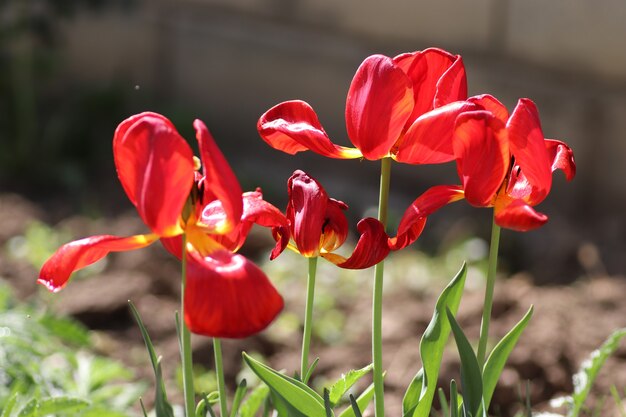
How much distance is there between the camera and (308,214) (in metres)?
1.34

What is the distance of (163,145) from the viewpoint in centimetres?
116

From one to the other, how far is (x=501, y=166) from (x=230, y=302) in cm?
36

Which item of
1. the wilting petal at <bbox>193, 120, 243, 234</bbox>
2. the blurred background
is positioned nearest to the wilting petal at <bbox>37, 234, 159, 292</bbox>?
the wilting petal at <bbox>193, 120, 243, 234</bbox>

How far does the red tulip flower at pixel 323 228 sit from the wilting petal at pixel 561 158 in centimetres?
25

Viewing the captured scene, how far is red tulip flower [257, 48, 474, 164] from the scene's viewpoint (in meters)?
1.29

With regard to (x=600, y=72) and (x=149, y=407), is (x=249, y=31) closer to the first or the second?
(x=600, y=72)

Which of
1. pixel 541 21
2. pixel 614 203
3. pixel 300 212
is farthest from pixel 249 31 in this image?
pixel 300 212

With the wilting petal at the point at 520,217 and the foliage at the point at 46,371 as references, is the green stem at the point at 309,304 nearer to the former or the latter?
the wilting petal at the point at 520,217

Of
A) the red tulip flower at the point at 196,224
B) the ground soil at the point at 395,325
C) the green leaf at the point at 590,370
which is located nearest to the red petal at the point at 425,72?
the red tulip flower at the point at 196,224

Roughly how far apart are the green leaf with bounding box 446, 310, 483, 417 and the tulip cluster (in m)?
0.04

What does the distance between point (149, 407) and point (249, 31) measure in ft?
11.5

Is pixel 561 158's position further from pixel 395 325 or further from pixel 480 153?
pixel 395 325

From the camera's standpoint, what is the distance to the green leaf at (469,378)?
1.38m

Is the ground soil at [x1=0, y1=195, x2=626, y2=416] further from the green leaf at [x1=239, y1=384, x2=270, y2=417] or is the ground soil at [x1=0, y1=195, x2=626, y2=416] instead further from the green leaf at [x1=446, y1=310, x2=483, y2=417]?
the green leaf at [x1=446, y1=310, x2=483, y2=417]
